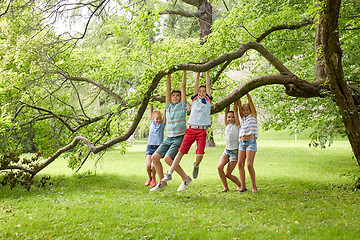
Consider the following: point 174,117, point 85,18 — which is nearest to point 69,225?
point 174,117

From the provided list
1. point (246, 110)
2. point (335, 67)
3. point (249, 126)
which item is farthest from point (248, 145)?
point (335, 67)

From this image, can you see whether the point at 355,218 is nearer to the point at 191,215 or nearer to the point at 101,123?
the point at 191,215

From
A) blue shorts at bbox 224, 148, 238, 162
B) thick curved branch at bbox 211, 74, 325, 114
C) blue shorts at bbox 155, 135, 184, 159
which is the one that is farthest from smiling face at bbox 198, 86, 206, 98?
blue shorts at bbox 224, 148, 238, 162

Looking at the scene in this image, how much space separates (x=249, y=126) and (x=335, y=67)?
6.39 feet

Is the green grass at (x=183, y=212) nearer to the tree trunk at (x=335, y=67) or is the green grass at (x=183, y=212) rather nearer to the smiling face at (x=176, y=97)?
the tree trunk at (x=335, y=67)

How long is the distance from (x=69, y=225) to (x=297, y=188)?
213 inches

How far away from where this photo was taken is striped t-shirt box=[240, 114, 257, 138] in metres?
6.98

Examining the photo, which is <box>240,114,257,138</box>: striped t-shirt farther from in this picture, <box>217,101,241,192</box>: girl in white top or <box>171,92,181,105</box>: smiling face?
<box>171,92,181,105</box>: smiling face

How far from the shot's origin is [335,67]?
6570 millimetres

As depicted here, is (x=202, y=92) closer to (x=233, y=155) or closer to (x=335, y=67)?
(x=233, y=155)

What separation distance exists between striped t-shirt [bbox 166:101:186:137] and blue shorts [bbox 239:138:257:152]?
1347 mm

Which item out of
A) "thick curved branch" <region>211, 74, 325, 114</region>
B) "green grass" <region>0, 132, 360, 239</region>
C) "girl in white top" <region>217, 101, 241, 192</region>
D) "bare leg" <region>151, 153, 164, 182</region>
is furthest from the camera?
"girl in white top" <region>217, 101, 241, 192</region>

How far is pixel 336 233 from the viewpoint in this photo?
4773 mm

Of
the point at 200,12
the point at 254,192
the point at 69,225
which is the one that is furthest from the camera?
the point at 200,12
